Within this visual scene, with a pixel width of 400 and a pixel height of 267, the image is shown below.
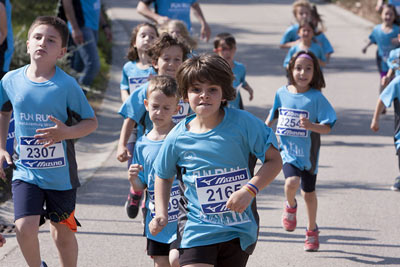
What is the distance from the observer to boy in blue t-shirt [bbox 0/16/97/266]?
485cm

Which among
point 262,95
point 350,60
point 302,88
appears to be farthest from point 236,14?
point 302,88


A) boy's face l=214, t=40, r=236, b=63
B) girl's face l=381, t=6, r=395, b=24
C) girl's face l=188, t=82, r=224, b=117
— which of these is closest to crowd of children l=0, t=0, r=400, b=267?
girl's face l=188, t=82, r=224, b=117

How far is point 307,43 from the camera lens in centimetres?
1008

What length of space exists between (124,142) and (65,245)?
916mm

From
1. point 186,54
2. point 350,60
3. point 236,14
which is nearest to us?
point 186,54

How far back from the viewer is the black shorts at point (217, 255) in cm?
406

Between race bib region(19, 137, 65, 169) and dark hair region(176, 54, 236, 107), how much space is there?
3.85 ft

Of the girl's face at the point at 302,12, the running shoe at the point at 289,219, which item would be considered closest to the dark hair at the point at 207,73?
the running shoe at the point at 289,219

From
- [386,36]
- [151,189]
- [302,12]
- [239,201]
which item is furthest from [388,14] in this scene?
[239,201]

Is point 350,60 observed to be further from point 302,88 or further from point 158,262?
point 158,262

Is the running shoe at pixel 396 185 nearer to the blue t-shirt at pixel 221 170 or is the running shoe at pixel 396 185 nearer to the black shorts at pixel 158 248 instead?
the black shorts at pixel 158 248

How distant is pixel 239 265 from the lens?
4.16 meters

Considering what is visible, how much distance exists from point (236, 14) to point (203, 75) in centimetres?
2162

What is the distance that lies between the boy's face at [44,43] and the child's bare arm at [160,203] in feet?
4.10
